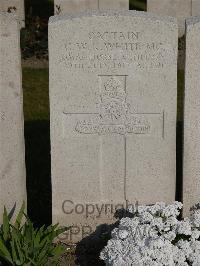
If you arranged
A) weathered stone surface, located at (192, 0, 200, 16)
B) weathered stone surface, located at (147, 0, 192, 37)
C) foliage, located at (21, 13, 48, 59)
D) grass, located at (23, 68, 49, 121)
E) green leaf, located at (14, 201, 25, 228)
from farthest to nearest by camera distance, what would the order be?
weathered stone surface, located at (192, 0, 200, 16) < weathered stone surface, located at (147, 0, 192, 37) < foliage, located at (21, 13, 48, 59) < grass, located at (23, 68, 49, 121) < green leaf, located at (14, 201, 25, 228)

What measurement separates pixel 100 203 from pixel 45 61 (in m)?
5.89

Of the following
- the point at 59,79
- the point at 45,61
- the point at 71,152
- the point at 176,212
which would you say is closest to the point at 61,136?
the point at 71,152

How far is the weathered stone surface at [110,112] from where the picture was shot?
15.7 ft

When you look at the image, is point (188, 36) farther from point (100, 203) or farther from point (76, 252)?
point (76, 252)

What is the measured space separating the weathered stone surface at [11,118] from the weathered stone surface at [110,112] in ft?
0.90

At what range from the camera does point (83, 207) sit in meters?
5.34

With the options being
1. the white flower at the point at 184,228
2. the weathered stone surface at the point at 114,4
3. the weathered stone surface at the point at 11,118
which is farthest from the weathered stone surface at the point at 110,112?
the weathered stone surface at the point at 114,4

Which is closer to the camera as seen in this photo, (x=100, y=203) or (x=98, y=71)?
(x=98, y=71)

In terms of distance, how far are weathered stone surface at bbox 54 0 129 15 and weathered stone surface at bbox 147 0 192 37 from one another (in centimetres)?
59

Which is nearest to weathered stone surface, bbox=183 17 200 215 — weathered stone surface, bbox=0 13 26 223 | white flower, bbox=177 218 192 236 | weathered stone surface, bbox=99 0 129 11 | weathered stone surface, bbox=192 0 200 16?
white flower, bbox=177 218 192 236

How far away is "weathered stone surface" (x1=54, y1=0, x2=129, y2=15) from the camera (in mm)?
11773

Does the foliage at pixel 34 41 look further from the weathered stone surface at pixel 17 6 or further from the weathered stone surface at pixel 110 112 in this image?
the weathered stone surface at pixel 110 112

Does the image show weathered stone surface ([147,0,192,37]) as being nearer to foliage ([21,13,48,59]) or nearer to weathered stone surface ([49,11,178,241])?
foliage ([21,13,48,59])

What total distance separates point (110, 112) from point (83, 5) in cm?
740
